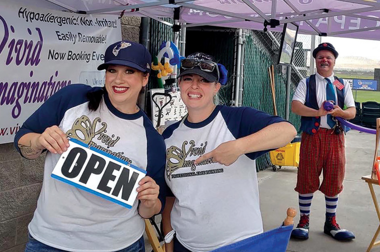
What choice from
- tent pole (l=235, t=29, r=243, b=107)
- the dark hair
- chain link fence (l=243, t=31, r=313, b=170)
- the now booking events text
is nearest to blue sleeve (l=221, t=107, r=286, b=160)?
the dark hair

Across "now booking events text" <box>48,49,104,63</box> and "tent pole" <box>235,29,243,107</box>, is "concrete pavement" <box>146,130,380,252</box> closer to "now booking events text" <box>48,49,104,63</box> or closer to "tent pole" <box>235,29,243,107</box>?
"tent pole" <box>235,29,243,107</box>

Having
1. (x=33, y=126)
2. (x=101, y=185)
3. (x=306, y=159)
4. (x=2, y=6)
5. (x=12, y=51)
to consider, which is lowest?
(x=306, y=159)

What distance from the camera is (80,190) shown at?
1972 mm

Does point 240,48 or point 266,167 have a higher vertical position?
point 240,48

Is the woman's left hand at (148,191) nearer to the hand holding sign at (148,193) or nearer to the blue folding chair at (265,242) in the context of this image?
the hand holding sign at (148,193)

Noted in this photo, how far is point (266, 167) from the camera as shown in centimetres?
898

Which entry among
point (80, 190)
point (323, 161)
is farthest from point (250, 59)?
point (80, 190)

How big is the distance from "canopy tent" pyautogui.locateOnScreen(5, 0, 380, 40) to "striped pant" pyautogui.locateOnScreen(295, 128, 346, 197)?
124 cm

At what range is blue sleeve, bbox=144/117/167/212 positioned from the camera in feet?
6.86

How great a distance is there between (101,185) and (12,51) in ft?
6.09

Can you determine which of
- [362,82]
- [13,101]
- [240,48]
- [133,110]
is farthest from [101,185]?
[362,82]

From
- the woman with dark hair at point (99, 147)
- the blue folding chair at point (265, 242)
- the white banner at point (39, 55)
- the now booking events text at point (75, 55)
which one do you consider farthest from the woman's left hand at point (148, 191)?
the now booking events text at point (75, 55)

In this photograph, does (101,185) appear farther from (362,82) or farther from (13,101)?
(362,82)

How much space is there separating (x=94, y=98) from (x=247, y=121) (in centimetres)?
74
